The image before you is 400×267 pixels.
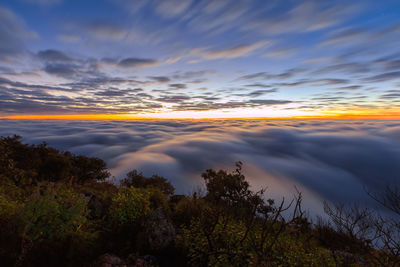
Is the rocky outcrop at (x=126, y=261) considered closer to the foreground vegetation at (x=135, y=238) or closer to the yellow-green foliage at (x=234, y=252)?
the foreground vegetation at (x=135, y=238)

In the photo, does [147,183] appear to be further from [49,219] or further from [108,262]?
[108,262]

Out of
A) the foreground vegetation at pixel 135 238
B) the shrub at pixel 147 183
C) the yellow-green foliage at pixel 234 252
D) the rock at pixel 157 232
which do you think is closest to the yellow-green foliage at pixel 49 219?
the foreground vegetation at pixel 135 238

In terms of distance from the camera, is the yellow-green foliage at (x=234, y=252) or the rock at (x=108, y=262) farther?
the yellow-green foliage at (x=234, y=252)

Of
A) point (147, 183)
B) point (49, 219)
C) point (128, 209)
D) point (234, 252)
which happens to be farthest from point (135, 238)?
point (147, 183)

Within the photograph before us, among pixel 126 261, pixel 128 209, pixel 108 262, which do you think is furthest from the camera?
pixel 128 209

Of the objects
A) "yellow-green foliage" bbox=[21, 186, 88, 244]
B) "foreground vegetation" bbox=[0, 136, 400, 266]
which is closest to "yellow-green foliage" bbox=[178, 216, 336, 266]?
"foreground vegetation" bbox=[0, 136, 400, 266]

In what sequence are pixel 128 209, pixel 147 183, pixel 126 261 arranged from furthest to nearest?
pixel 147 183
pixel 128 209
pixel 126 261

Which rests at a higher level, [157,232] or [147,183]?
[157,232]

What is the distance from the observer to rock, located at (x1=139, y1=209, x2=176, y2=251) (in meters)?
5.71

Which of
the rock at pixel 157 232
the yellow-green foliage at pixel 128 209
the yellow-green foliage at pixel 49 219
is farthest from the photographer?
the yellow-green foliage at pixel 128 209

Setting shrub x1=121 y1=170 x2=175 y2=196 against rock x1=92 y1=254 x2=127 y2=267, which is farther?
shrub x1=121 y1=170 x2=175 y2=196

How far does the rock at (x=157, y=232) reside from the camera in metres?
5.71

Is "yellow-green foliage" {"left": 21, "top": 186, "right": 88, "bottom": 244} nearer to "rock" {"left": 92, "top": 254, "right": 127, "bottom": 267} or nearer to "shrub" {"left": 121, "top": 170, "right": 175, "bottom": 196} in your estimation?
"rock" {"left": 92, "top": 254, "right": 127, "bottom": 267}

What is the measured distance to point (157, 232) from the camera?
582 centimetres
